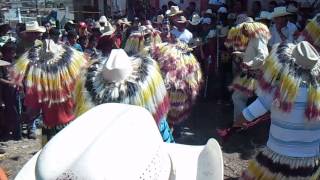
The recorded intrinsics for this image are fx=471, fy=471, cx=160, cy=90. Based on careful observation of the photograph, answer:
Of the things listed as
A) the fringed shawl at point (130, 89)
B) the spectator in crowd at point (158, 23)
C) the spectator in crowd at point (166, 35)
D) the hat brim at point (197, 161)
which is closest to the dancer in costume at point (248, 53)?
the spectator in crowd at point (166, 35)

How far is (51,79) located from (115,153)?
9.77ft

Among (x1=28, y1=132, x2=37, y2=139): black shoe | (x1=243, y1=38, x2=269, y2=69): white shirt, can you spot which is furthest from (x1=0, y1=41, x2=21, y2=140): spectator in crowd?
(x1=243, y1=38, x2=269, y2=69): white shirt

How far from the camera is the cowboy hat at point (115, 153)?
1.35 meters

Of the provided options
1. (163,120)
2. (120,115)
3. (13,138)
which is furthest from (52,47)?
(13,138)

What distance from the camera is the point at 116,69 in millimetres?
2785

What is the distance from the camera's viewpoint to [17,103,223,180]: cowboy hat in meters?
1.35

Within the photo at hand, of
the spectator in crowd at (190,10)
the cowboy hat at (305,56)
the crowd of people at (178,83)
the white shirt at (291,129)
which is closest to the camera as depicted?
the crowd of people at (178,83)

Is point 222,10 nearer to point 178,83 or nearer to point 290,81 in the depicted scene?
point 178,83

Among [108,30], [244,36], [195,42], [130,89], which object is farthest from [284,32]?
[130,89]

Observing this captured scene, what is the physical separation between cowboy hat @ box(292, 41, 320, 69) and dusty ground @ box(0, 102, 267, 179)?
2.48 meters

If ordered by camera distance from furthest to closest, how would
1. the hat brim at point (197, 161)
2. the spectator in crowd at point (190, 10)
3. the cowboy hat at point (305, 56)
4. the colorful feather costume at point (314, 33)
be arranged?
the spectator in crowd at point (190, 10) < the colorful feather costume at point (314, 33) < the cowboy hat at point (305, 56) < the hat brim at point (197, 161)

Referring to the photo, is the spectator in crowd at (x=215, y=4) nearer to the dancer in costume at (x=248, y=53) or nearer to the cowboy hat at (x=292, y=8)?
the cowboy hat at (x=292, y=8)

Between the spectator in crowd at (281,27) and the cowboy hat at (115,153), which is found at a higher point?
the cowboy hat at (115,153)

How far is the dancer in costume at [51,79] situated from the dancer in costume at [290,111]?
1.59 meters
